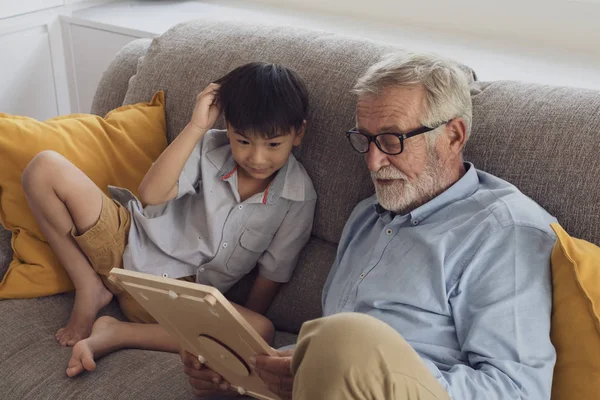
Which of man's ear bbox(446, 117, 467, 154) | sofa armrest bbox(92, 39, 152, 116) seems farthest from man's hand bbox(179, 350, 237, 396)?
sofa armrest bbox(92, 39, 152, 116)

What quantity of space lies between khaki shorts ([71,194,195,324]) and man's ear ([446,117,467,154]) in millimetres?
779

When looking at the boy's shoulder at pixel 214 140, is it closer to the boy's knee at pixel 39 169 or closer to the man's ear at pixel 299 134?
the man's ear at pixel 299 134

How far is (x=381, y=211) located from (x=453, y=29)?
1.28m

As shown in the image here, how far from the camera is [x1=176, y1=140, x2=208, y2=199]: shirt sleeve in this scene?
6.14 feet

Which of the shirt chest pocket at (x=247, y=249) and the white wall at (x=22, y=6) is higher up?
the white wall at (x=22, y=6)

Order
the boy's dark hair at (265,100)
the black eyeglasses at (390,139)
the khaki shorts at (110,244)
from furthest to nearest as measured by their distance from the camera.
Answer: the khaki shorts at (110,244) < the boy's dark hair at (265,100) < the black eyeglasses at (390,139)

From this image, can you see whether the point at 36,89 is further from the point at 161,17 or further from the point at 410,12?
the point at 410,12

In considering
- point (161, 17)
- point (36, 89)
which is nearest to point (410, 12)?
point (161, 17)

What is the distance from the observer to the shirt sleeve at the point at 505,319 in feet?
4.25

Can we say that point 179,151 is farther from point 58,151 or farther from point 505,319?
point 505,319

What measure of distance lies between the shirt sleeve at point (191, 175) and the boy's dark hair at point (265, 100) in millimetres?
162

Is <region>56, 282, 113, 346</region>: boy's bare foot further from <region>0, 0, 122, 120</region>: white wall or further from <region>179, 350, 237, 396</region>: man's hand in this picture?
<region>0, 0, 122, 120</region>: white wall

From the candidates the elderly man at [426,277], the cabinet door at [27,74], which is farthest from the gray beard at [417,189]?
the cabinet door at [27,74]

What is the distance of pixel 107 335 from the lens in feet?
5.85
